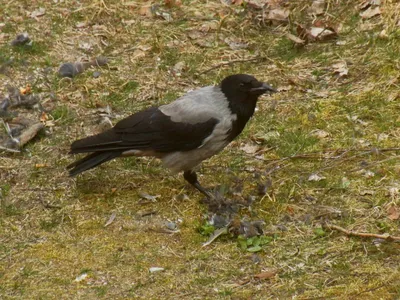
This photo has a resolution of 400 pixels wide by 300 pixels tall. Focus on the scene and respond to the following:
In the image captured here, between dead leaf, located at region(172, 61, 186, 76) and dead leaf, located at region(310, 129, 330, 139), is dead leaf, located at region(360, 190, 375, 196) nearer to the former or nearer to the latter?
dead leaf, located at region(310, 129, 330, 139)

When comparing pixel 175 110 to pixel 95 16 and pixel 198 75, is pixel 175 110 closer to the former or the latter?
pixel 198 75

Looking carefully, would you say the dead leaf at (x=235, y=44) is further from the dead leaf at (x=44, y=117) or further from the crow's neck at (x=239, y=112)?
the crow's neck at (x=239, y=112)

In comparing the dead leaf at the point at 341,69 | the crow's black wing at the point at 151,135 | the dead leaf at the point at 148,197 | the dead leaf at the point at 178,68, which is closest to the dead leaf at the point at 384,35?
the dead leaf at the point at 341,69

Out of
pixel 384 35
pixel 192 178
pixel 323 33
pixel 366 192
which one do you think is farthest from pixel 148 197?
pixel 384 35

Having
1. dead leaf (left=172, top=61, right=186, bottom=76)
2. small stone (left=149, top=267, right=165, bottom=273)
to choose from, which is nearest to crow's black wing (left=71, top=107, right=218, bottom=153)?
small stone (left=149, top=267, right=165, bottom=273)

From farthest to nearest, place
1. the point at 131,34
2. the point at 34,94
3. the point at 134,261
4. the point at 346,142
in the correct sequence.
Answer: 1. the point at 131,34
2. the point at 34,94
3. the point at 346,142
4. the point at 134,261

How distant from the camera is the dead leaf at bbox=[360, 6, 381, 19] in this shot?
25.7ft

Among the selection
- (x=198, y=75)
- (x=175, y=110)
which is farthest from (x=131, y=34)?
(x=175, y=110)

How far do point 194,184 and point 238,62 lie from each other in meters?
2.12

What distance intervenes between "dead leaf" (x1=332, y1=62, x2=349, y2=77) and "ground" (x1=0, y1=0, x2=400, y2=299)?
1 centimetres

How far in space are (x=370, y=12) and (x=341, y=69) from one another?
97cm

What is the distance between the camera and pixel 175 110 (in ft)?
18.8

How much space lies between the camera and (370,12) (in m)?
7.89

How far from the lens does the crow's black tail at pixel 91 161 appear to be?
18.8 ft
